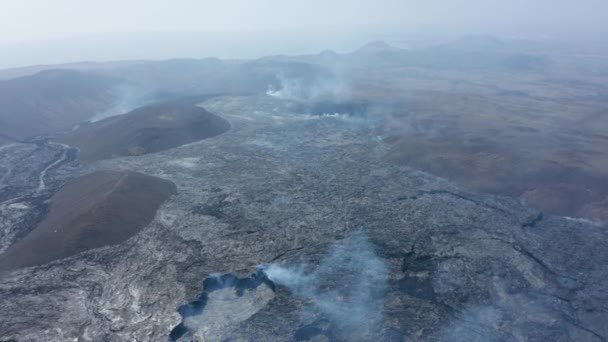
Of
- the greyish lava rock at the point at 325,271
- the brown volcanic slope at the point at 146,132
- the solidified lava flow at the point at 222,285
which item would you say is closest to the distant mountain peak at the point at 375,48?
the brown volcanic slope at the point at 146,132

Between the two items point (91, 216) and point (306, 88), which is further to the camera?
point (306, 88)

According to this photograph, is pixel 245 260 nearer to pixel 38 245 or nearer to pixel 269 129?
pixel 38 245

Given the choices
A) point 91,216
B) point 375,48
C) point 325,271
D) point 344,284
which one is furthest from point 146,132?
point 375,48

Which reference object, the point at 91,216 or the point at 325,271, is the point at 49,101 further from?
the point at 325,271

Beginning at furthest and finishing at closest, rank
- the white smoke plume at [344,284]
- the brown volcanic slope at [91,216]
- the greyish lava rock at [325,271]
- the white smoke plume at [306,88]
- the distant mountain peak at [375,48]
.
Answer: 1. the distant mountain peak at [375,48]
2. the white smoke plume at [306,88]
3. the brown volcanic slope at [91,216]
4. the white smoke plume at [344,284]
5. the greyish lava rock at [325,271]

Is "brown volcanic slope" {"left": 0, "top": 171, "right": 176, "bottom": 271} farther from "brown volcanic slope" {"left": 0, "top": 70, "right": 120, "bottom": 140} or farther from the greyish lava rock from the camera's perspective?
"brown volcanic slope" {"left": 0, "top": 70, "right": 120, "bottom": 140}

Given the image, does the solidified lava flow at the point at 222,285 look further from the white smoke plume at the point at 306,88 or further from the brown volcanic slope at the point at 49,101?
the white smoke plume at the point at 306,88

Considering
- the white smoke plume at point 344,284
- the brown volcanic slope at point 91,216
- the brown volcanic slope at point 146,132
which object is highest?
the brown volcanic slope at point 146,132
